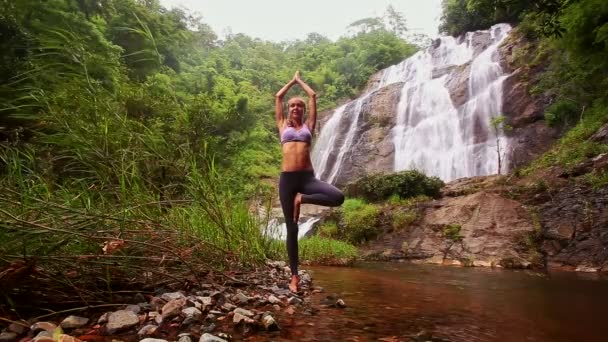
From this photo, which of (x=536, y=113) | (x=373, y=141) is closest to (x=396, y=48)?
(x=373, y=141)

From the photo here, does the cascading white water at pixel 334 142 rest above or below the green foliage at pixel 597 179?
above

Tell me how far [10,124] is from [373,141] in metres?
17.1

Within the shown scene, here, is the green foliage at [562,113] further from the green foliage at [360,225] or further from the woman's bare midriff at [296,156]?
the woman's bare midriff at [296,156]

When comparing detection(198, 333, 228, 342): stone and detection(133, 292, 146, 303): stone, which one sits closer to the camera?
detection(198, 333, 228, 342): stone

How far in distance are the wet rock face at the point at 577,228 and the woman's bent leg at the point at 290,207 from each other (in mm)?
6701

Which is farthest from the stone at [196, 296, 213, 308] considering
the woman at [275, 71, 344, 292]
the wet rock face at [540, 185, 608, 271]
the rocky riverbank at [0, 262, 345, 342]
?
the wet rock face at [540, 185, 608, 271]

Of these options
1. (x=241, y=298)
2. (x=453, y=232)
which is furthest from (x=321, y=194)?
(x=453, y=232)

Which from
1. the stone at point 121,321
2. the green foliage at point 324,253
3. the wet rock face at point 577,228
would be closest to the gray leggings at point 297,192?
the stone at point 121,321

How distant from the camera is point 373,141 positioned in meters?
20.8

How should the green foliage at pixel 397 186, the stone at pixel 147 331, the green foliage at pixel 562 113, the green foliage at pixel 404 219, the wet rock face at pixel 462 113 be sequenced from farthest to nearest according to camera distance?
the wet rock face at pixel 462 113
the green foliage at pixel 562 113
the green foliage at pixel 397 186
the green foliage at pixel 404 219
the stone at pixel 147 331

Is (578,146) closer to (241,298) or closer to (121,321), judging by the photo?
(241,298)

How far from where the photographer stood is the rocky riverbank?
1.83 metres

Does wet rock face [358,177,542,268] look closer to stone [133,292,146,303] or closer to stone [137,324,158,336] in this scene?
stone [133,292,146,303]

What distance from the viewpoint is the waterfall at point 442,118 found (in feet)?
56.1
